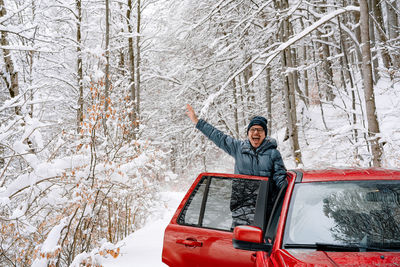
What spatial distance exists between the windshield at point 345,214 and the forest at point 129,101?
35.5 inches

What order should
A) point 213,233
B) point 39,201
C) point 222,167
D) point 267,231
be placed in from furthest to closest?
point 222,167
point 39,201
point 213,233
point 267,231

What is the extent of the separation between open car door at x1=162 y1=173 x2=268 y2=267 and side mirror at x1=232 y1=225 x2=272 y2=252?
323mm

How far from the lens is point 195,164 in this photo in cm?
2608

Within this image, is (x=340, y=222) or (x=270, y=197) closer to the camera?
(x=340, y=222)

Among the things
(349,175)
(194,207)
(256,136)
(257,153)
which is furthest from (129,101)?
(349,175)

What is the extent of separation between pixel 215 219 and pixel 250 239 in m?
0.76

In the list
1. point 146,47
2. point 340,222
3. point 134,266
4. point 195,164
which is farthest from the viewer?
point 195,164

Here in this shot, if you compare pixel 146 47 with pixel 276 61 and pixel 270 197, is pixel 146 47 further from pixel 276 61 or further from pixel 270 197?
pixel 270 197

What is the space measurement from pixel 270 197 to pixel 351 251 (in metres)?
0.92

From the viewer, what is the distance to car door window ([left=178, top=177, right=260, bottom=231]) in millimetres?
2910

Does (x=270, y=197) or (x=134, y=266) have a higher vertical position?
(x=270, y=197)

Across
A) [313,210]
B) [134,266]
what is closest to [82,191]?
[134,266]

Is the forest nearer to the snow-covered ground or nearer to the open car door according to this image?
the snow-covered ground

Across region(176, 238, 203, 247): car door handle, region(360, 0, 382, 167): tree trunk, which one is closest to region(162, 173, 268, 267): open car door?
region(176, 238, 203, 247): car door handle
